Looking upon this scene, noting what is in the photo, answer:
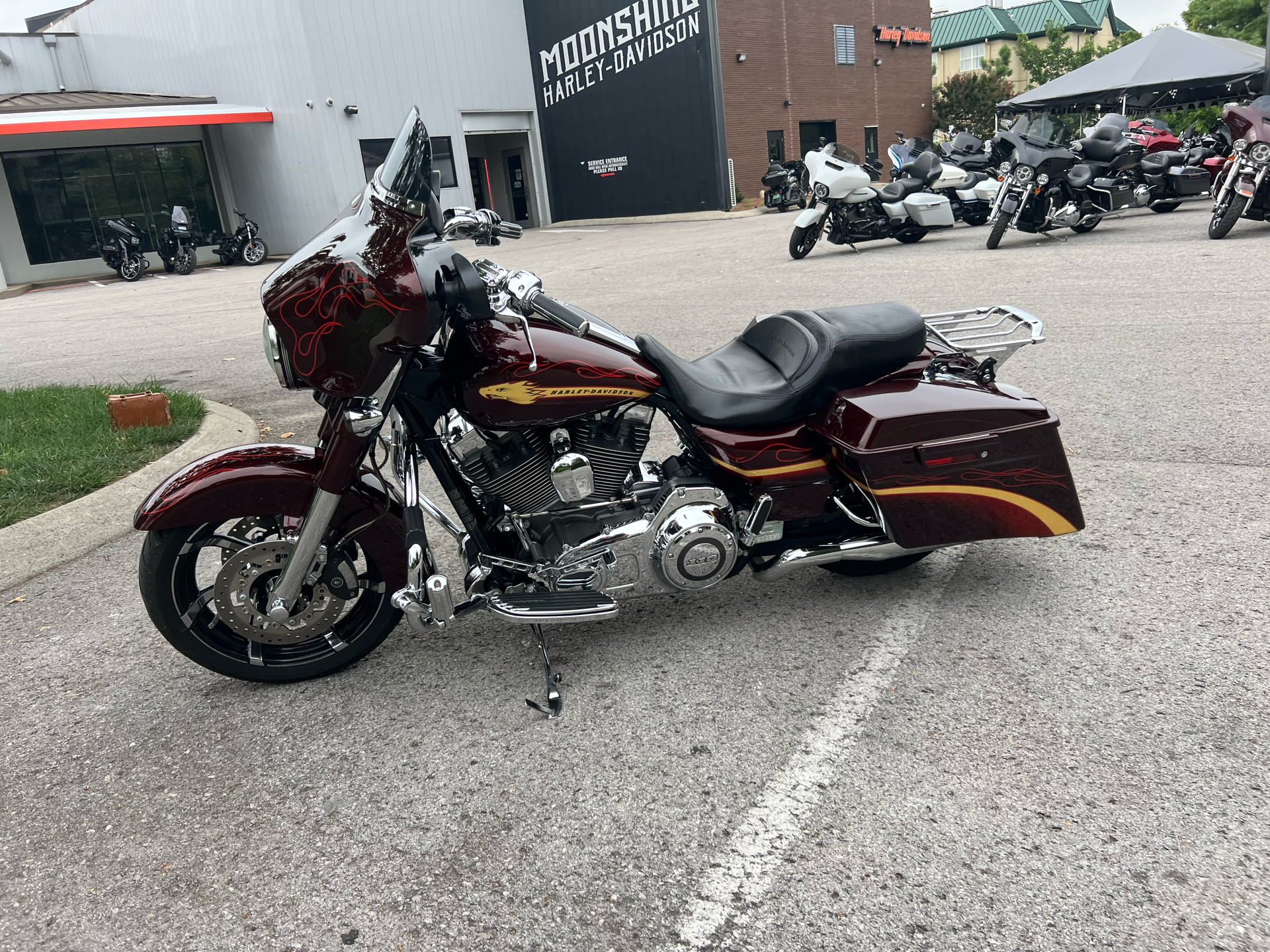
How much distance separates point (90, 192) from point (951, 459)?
27199 mm

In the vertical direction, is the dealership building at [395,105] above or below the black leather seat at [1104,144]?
above

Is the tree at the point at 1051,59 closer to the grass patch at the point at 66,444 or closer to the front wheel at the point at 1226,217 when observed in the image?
the front wheel at the point at 1226,217

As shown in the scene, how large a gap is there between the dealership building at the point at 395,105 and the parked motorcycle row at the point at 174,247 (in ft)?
5.69

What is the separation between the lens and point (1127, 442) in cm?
472

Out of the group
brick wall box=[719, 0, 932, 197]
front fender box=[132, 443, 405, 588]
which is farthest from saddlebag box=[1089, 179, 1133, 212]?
brick wall box=[719, 0, 932, 197]

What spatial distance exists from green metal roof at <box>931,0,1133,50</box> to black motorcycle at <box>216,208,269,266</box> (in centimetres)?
4436

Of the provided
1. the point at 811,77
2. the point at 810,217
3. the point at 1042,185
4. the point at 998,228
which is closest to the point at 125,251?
the point at 810,217

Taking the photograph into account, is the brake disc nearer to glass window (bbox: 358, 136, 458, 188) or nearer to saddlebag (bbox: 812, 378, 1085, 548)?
saddlebag (bbox: 812, 378, 1085, 548)

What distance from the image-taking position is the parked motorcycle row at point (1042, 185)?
1078 centimetres

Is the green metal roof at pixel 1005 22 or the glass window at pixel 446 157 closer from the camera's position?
the glass window at pixel 446 157

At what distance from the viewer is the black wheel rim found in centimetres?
291

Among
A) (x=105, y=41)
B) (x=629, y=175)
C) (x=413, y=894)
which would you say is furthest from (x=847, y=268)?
(x=105, y=41)

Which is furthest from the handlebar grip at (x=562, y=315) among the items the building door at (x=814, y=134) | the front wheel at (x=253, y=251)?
the building door at (x=814, y=134)

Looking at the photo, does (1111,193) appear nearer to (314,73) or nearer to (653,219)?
(653,219)
